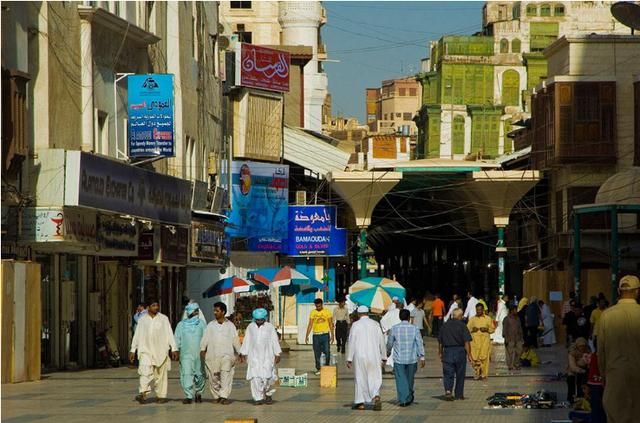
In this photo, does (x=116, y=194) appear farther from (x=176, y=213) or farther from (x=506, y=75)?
(x=506, y=75)

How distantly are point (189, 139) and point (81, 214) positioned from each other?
1438 cm

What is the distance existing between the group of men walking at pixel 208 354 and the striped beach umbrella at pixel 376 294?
9045 mm

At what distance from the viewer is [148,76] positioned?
1304 inches

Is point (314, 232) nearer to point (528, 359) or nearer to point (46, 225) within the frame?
point (528, 359)

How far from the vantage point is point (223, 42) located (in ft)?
173

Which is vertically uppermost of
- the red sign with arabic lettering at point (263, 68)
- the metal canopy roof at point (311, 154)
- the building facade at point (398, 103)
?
the building facade at point (398, 103)

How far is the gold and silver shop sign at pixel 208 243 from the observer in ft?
134

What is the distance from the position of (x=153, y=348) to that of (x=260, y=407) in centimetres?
179

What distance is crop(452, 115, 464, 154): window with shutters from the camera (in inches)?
3420

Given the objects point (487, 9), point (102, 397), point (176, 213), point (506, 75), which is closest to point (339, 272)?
point (506, 75)

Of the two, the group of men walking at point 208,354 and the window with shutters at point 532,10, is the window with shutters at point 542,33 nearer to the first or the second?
the window with shutters at point 532,10

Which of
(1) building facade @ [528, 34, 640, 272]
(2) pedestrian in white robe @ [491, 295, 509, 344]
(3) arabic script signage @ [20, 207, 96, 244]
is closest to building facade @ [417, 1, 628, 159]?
(1) building facade @ [528, 34, 640, 272]

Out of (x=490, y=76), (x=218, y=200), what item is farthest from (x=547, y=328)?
(x=490, y=76)

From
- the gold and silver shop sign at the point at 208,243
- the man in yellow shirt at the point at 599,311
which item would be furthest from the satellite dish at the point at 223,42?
the man in yellow shirt at the point at 599,311
